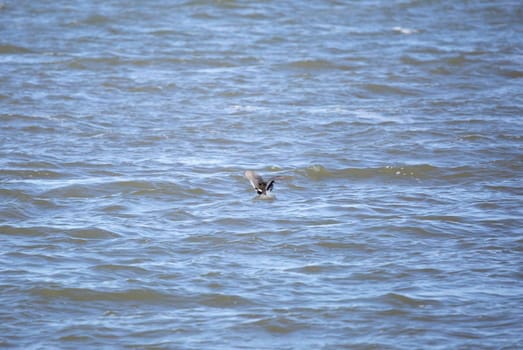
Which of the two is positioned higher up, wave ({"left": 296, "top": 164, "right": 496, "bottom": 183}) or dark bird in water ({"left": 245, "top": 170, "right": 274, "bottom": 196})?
dark bird in water ({"left": 245, "top": 170, "right": 274, "bottom": 196})

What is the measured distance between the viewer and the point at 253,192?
923 centimetres

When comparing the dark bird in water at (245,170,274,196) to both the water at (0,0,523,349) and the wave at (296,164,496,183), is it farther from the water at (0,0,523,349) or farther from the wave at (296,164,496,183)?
the wave at (296,164,496,183)

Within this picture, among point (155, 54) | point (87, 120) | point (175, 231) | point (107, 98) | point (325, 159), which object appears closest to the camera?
point (175, 231)

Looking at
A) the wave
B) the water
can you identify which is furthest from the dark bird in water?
the wave

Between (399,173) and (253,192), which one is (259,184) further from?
(399,173)

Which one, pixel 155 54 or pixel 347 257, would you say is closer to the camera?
pixel 347 257

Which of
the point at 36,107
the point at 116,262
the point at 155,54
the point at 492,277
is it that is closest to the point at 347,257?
the point at 492,277

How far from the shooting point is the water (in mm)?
6375

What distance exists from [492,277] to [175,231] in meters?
2.89

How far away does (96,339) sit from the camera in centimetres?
604

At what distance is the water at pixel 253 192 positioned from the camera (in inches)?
251

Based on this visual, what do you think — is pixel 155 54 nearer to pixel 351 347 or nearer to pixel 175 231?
pixel 175 231

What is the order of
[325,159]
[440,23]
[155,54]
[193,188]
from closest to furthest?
1. [193,188]
2. [325,159]
3. [155,54]
4. [440,23]

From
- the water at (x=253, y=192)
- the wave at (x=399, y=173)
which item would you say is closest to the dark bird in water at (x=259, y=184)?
the water at (x=253, y=192)
